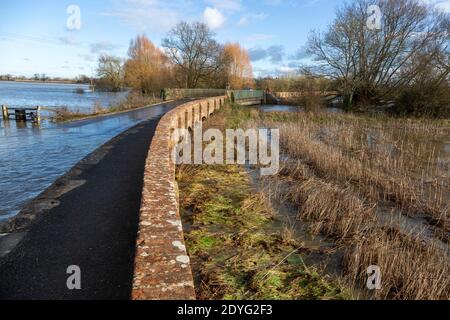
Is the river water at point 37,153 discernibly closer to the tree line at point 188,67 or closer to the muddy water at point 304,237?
the muddy water at point 304,237

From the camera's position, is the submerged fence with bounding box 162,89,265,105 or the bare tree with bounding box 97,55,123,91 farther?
the bare tree with bounding box 97,55,123,91

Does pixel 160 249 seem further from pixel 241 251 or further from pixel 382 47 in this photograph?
pixel 382 47

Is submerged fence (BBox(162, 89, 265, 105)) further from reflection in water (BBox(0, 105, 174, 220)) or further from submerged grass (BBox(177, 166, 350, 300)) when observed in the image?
submerged grass (BBox(177, 166, 350, 300))

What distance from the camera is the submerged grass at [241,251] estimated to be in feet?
12.8

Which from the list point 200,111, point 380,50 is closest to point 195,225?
point 200,111

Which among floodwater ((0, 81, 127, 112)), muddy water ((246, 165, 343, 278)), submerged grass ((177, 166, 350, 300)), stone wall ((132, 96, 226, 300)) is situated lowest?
muddy water ((246, 165, 343, 278))

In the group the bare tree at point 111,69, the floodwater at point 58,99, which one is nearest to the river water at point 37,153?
the floodwater at point 58,99

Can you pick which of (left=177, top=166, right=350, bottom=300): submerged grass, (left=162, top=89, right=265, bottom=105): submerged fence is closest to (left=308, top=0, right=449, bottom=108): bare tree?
(left=162, top=89, right=265, bottom=105): submerged fence

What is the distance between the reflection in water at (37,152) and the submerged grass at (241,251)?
3443mm

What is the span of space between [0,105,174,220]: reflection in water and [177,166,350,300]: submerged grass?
344 cm

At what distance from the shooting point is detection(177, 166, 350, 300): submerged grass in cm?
391

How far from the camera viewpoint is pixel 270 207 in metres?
6.91

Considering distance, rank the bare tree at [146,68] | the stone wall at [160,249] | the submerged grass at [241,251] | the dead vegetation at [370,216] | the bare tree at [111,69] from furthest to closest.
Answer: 1. the bare tree at [111,69]
2. the bare tree at [146,68]
3. the dead vegetation at [370,216]
4. the submerged grass at [241,251]
5. the stone wall at [160,249]

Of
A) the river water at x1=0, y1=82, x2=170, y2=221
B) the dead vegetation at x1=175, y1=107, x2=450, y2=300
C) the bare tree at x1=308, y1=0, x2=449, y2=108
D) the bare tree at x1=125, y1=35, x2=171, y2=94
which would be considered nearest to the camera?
the dead vegetation at x1=175, y1=107, x2=450, y2=300
